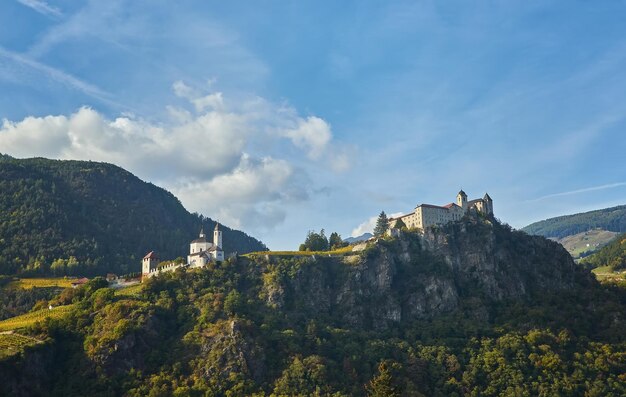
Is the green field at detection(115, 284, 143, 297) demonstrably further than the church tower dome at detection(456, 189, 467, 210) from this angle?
No

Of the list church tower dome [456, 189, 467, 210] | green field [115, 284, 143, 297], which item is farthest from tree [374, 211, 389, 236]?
green field [115, 284, 143, 297]

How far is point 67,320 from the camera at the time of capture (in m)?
108

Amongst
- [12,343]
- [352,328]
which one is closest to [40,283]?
[12,343]

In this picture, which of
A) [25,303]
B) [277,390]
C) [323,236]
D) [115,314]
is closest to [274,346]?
[277,390]

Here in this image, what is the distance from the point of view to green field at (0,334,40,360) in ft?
307

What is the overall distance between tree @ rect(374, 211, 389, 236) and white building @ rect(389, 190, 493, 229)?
66.9 inches

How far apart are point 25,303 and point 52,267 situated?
114 feet

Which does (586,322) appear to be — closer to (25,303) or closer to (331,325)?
(331,325)

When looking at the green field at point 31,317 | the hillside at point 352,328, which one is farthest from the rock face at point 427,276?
the green field at point 31,317

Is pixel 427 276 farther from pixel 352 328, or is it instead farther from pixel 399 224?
pixel 399 224

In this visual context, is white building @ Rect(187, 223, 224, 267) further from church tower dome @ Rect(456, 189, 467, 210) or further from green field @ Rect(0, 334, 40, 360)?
church tower dome @ Rect(456, 189, 467, 210)

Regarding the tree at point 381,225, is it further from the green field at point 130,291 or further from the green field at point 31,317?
the green field at point 31,317

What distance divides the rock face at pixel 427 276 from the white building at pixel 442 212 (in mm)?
7519

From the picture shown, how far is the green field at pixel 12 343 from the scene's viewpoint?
93.7m
